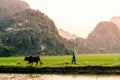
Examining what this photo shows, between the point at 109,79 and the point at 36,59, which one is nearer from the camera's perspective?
the point at 109,79

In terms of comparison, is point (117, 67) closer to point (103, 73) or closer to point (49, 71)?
point (103, 73)

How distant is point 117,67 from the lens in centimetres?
4075

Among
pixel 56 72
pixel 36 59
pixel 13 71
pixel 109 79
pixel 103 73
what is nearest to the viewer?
pixel 109 79

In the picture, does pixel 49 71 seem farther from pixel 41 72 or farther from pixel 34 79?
pixel 34 79

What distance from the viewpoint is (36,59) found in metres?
51.6

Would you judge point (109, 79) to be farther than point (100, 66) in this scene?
No

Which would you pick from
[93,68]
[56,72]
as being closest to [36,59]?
[56,72]

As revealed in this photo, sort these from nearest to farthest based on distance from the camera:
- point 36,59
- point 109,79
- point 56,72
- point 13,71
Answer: point 109,79 → point 56,72 → point 13,71 → point 36,59

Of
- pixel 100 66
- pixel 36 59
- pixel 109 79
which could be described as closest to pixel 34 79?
pixel 109 79

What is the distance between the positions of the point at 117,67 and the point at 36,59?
1563 cm

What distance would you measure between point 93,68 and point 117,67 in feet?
10.5

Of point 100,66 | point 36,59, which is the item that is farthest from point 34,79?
point 36,59

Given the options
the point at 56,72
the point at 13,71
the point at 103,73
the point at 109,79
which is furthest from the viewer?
the point at 13,71

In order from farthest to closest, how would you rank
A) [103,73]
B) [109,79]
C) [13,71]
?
[13,71], [103,73], [109,79]
